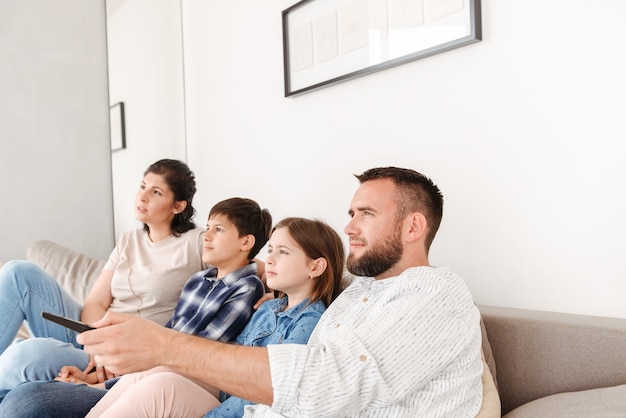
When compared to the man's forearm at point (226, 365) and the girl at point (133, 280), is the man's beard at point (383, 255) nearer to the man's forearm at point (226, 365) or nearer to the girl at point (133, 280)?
the man's forearm at point (226, 365)

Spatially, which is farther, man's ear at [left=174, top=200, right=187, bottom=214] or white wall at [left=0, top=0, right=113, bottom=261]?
white wall at [left=0, top=0, right=113, bottom=261]

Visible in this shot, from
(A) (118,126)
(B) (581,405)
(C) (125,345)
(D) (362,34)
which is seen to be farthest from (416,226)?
(A) (118,126)

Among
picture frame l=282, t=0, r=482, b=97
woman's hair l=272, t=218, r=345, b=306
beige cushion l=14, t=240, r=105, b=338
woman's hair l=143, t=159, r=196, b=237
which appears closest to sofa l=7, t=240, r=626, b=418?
woman's hair l=272, t=218, r=345, b=306

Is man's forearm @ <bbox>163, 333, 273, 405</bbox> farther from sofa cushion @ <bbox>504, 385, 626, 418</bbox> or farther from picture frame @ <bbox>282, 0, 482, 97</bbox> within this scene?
picture frame @ <bbox>282, 0, 482, 97</bbox>

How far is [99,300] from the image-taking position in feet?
7.02

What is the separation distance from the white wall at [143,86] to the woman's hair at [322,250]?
5.37 ft

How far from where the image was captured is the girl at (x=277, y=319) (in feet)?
4.39

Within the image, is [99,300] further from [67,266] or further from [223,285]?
[223,285]

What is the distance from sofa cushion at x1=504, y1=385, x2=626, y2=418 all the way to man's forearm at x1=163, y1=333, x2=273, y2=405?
532 millimetres

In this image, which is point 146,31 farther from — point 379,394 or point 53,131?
point 379,394

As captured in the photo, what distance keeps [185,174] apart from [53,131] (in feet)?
3.47

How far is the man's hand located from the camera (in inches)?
37.9

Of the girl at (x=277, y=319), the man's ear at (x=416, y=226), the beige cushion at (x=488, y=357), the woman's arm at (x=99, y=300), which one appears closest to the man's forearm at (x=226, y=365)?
the girl at (x=277, y=319)

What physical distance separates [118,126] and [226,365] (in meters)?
2.32
